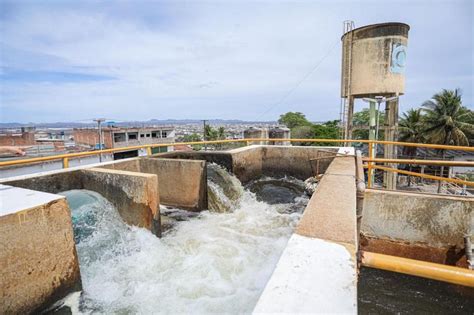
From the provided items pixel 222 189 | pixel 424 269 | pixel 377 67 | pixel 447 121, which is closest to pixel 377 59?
pixel 377 67

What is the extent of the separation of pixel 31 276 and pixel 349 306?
2913 mm

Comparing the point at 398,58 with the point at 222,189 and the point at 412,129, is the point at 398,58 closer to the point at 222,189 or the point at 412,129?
the point at 222,189

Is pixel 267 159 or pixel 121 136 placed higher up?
pixel 267 159

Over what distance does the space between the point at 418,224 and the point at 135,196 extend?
430 centimetres

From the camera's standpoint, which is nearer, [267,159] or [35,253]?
[35,253]

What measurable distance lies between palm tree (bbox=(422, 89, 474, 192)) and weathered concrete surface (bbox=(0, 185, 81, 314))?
28139 millimetres

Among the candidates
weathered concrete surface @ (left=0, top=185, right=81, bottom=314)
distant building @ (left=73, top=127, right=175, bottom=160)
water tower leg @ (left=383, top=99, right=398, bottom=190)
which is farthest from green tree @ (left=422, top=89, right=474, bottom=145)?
distant building @ (left=73, top=127, right=175, bottom=160)

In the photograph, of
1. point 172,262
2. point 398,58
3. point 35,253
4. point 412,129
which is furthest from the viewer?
point 412,129

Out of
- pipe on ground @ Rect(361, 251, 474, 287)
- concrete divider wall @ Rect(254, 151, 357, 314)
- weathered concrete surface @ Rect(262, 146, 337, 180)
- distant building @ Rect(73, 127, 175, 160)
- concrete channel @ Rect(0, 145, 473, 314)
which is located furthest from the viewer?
distant building @ Rect(73, 127, 175, 160)

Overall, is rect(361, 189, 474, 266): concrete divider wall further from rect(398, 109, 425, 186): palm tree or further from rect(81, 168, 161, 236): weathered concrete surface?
rect(398, 109, 425, 186): palm tree

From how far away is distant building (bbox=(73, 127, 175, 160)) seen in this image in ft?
112

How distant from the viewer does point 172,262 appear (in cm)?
373

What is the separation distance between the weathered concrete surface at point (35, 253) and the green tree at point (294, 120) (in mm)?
40812

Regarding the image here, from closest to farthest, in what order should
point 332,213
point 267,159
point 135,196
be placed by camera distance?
1. point 332,213
2. point 135,196
3. point 267,159
